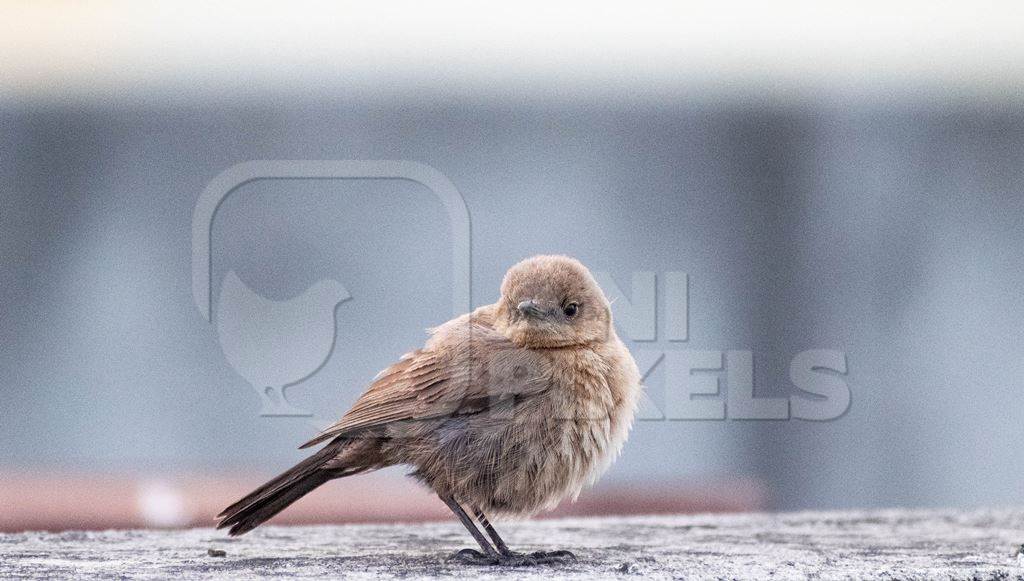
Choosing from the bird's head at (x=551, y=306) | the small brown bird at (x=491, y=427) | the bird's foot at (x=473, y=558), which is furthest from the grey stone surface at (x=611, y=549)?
the bird's head at (x=551, y=306)

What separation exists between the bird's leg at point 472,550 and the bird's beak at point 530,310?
562 mm

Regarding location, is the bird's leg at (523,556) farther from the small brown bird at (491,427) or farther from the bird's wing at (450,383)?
the bird's wing at (450,383)

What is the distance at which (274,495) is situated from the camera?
10.7ft

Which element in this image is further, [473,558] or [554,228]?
[554,228]

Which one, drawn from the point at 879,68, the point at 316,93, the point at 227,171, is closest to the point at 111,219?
the point at 227,171

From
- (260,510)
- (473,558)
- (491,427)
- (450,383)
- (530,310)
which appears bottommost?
(473,558)

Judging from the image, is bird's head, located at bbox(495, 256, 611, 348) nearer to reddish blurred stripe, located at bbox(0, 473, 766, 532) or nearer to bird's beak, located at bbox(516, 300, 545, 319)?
bird's beak, located at bbox(516, 300, 545, 319)

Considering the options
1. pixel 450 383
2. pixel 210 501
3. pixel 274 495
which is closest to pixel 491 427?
pixel 450 383

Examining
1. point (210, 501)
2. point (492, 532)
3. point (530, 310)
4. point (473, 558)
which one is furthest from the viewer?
point (210, 501)

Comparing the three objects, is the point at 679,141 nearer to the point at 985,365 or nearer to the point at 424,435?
the point at 985,365

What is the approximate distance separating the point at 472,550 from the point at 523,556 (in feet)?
0.46

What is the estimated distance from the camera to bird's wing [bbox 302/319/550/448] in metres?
3.34

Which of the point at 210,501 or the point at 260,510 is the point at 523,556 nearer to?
the point at 260,510

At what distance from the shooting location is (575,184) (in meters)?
5.51
